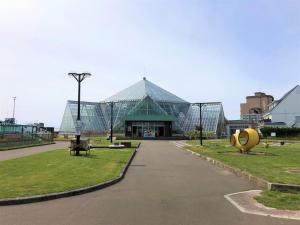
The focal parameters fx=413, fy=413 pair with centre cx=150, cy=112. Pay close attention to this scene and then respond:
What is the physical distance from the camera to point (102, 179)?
1414 centimetres

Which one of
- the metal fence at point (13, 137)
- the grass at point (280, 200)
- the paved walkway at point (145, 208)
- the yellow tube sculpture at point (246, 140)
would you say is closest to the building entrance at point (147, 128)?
the metal fence at point (13, 137)

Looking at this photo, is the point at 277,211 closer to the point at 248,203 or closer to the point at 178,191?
the point at 248,203

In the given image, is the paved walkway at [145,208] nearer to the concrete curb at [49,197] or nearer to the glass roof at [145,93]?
the concrete curb at [49,197]

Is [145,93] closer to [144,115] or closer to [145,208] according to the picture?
[144,115]

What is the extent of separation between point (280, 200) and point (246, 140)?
22.0 meters

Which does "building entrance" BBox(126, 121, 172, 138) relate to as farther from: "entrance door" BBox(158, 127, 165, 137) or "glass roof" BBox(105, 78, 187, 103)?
"glass roof" BBox(105, 78, 187, 103)

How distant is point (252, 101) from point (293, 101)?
92215 millimetres

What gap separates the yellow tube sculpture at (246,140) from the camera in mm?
31562

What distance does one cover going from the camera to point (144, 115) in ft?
292

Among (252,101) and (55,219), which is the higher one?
(252,101)

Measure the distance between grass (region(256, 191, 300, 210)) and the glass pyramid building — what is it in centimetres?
7410

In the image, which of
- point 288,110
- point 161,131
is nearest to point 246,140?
point 161,131

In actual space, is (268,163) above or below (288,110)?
below

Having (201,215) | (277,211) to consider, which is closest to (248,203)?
Result: (277,211)
